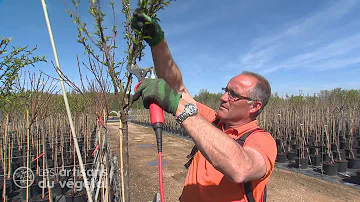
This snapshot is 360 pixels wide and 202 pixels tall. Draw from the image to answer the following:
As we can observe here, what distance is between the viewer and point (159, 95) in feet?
3.95

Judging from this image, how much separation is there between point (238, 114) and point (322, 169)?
722 centimetres

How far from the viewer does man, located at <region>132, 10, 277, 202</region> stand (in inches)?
43.8

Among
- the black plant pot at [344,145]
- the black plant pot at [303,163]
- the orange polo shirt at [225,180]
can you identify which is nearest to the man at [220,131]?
the orange polo shirt at [225,180]

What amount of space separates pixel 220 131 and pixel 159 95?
0.40 meters

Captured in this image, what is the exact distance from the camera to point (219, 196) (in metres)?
1.50

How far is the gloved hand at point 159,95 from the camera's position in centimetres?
121

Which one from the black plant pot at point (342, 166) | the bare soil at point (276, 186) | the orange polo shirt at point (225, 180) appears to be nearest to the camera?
the orange polo shirt at point (225, 180)

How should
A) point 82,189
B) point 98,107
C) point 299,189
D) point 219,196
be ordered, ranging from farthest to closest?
point 299,189 < point 82,189 < point 98,107 < point 219,196

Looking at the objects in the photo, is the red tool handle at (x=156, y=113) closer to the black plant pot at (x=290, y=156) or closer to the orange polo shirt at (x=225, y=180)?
the orange polo shirt at (x=225, y=180)

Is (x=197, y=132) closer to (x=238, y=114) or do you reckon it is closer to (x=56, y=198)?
(x=238, y=114)

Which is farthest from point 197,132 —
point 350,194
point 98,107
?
point 350,194

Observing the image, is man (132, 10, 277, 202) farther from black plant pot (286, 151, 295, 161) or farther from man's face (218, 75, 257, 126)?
black plant pot (286, 151, 295, 161)

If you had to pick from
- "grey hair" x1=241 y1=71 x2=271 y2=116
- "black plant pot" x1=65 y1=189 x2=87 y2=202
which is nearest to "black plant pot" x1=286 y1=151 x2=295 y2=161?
"black plant pot" x1=65 y1=189 x2=87 y2=202

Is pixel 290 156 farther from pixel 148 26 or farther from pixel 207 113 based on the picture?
pixel 148 26
